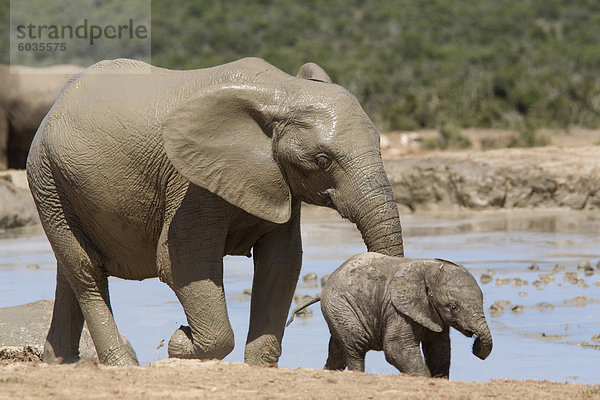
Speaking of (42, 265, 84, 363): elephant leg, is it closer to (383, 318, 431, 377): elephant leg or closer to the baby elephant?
the baby elephant

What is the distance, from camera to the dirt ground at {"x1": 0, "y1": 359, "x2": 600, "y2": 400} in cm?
490

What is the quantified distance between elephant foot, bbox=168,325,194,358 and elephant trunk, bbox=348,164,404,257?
1.24 m

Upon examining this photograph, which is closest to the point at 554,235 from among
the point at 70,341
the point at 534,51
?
the point at 70,341

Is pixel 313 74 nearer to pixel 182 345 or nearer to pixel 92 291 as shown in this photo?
pixel 182 345

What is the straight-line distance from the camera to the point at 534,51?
42875 millimetres

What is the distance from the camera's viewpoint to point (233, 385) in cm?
515

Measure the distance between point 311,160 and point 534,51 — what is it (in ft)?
126

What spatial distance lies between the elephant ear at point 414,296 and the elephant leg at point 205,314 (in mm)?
937

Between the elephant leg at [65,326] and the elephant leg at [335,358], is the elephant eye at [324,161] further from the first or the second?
the elephant leg at [65,326]

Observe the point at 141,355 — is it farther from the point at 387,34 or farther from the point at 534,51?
the point at 387,34

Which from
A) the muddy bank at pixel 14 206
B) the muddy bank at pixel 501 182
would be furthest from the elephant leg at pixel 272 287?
the muddy bank at pixel 501 182

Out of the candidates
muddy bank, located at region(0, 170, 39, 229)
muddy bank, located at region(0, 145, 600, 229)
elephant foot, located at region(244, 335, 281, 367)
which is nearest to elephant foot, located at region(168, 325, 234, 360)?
elephant foot, located at region(244, 335, 281, 367)

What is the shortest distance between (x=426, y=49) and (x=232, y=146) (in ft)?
131

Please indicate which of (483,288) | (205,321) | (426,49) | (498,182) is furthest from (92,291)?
(426,49)
